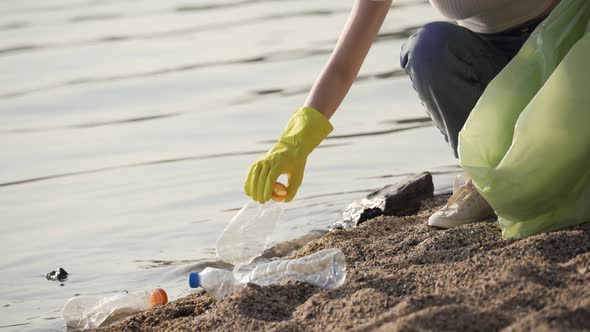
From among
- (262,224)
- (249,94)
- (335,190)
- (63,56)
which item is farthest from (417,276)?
(63,56)

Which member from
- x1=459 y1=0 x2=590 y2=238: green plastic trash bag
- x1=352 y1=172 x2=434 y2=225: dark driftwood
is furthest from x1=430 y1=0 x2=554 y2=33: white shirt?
x1=352 y1=172 x2=434 y2=225: dark driftwood

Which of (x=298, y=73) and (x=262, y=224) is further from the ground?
(x=298, y=73)

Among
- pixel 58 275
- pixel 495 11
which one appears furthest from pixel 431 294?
pixel 58 275

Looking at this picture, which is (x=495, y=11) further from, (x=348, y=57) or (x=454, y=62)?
(x=348, y=57)

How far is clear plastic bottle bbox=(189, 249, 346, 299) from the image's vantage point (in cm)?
334

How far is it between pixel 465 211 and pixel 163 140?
3.13 m

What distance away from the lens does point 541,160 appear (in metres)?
3.27

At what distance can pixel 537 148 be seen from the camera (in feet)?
10.8

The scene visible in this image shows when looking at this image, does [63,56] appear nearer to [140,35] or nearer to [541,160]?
[140,35]

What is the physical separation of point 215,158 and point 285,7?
5.07m

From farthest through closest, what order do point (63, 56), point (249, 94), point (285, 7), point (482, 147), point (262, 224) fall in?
point (285, 7) → point (63, 56) → point (249, 94) → point (262, 224) → point (482, 147)

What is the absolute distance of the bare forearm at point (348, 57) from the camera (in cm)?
375

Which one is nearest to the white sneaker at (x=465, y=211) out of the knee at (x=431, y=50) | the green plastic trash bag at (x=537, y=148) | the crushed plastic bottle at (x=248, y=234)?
the green plastic trash bag at (x=537, y=148)

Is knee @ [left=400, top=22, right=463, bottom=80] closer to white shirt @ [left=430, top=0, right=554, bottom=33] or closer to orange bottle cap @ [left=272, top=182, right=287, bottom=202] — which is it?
white shirt @ [left=430, top=0, right=554, bottom=33]
